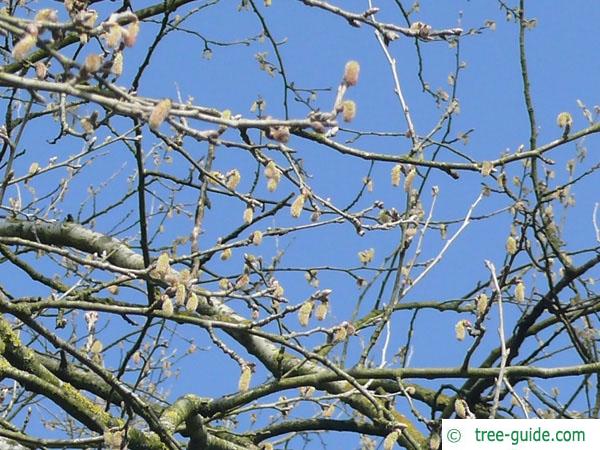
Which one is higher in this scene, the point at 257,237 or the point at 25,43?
the point at 257,237

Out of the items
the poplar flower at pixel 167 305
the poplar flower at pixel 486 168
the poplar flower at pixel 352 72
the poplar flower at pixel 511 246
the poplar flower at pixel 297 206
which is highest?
the poplar flower at pixel 511 246

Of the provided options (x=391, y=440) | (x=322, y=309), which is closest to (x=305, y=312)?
(x=322, y=309)

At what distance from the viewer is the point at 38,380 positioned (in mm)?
3764

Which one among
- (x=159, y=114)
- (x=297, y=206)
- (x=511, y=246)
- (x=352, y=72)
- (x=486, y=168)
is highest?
(x=511, y=246)

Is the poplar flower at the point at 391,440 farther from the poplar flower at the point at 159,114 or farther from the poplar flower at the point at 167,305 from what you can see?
the poplar flower at the point at 159,114

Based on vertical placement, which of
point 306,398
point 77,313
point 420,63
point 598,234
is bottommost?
point 306,398

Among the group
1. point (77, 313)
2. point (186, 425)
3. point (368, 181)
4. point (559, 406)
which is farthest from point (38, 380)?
point (77, 313)

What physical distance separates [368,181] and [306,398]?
4.74ft

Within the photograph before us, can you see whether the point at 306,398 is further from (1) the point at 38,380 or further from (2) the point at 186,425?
(1) the point at 38,380

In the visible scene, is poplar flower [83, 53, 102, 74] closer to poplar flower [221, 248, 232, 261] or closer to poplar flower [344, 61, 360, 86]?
poplar flower [344, 61, 360, 86]

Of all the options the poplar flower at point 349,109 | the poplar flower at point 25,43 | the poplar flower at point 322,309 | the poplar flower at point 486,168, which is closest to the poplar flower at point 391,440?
the poplar flower at point 322,309

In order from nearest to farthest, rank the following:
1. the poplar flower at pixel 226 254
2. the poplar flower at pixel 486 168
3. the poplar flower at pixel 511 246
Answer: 1. the poplar flower at pixel 486 168
2. the poplar flower at pixel 226 254
3. the poplar flower at pixel 511 246

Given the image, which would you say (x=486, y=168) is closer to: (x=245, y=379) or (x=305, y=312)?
(x=305, y=312)

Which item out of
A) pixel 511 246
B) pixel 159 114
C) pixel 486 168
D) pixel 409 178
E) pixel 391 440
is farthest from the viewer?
pixel 511 246
